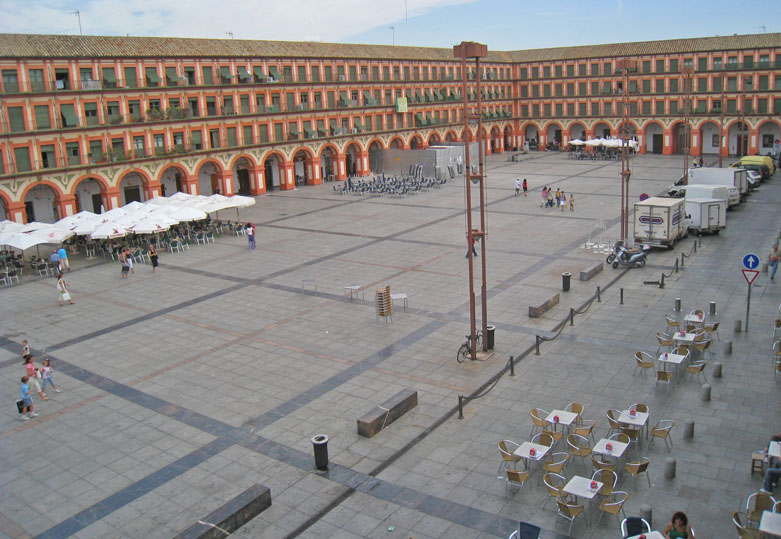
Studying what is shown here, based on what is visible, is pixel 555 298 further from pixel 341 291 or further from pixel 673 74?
pixel 673 74

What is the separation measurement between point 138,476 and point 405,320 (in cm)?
1107

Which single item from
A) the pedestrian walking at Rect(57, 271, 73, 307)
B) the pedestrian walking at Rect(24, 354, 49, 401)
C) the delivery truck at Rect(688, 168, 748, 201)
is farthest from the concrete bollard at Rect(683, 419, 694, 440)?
the delivery truck at Rect(688, 168, 748, 201)

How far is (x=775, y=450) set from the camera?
12.4 m

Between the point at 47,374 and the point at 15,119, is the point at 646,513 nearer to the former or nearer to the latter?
the point at 47,374

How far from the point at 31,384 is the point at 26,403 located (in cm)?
113

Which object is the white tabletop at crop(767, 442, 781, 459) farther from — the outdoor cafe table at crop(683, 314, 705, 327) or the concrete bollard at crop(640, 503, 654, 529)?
the outdoor cafe table at crop(683, 314, 705, 327)

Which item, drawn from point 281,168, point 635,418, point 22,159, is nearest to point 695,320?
point 635,418

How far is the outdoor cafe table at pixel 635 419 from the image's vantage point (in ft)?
46.1

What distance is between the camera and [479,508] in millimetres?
12359

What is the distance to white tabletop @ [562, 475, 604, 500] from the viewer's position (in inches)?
Answer: 463

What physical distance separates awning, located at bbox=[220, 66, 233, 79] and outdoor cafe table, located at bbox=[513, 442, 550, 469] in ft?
154

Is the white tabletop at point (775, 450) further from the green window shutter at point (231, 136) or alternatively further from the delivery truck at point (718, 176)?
the green window shutter at point (231, 136)

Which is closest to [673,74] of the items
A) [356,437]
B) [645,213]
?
[645,213]

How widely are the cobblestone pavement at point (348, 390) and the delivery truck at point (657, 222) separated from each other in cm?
110
